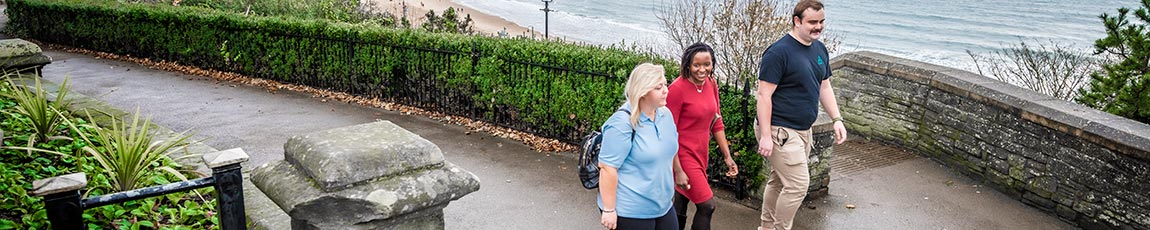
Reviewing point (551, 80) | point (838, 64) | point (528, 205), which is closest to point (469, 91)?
point (551, 80)

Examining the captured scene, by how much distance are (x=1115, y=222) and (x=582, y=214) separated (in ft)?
13.0

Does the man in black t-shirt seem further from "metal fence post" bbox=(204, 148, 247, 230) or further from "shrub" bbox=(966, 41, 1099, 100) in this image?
"shrub" bbox=(966, 41, 1099, 100)

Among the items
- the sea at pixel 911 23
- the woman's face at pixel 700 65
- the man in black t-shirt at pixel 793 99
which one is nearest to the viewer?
the woman's face at pixel 700 65

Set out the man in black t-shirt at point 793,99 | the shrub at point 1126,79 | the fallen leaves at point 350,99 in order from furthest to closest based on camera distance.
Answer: the fallen leaves at point 350,99 → the shrub at point 1126,79 → the man in black t-shirt at point 793,99

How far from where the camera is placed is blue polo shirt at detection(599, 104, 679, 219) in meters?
3.85

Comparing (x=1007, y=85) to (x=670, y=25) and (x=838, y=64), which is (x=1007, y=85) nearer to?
(x=838, y=64)

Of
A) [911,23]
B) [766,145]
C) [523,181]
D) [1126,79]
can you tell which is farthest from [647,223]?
[911,23]

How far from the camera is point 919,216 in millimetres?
6312

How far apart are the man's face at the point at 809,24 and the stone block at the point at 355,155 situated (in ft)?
8.17

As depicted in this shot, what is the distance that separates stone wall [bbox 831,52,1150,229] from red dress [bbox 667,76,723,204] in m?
3.40

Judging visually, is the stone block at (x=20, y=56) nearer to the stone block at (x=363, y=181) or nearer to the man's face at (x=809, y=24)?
the stone block at (x=363, y=181)

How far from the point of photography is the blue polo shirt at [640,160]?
385 centimetres

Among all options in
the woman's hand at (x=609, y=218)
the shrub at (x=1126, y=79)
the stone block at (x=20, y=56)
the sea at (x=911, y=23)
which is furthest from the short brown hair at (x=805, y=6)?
the sea at (x=911, y=23)

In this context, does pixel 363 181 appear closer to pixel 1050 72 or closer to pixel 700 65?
pixel 700 65
